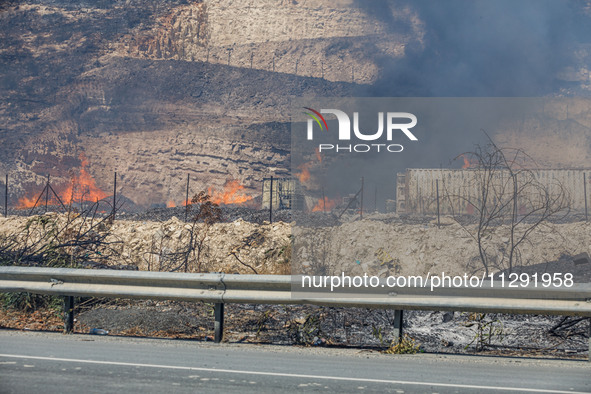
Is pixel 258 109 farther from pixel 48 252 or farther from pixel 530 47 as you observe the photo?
pixel 48 252

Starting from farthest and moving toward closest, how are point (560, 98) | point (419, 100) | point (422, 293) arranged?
point (560, 98) → point (419, 100) → point (422, 293)

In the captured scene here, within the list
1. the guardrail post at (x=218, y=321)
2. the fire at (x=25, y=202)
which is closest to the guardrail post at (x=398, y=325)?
the guardrail post at (x=218, y=321)

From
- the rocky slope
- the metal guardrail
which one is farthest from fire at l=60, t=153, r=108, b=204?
the metal guardrail

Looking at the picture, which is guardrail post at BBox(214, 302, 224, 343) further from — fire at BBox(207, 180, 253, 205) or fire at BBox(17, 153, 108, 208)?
fire at BBox(17, 153, 108, 208)

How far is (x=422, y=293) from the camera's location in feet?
21.5

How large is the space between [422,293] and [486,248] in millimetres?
9425

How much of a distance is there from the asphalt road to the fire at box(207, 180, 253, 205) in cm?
4248

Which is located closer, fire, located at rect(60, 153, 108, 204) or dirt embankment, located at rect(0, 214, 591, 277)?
dirt embankment, located at rect(0, 214, 591, 277)

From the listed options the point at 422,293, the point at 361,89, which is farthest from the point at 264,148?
the point at 422,293

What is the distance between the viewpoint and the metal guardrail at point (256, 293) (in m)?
6.38

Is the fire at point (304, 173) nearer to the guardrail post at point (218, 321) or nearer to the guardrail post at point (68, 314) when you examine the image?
the guardrail post at point (68, 314)

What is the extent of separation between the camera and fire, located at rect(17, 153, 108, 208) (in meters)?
49.6

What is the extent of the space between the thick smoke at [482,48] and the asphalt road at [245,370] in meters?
61.1

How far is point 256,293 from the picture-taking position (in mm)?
6824
